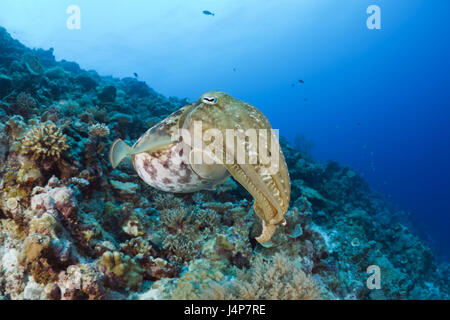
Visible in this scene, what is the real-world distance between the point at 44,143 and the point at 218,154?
131 inches

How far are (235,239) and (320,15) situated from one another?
109805mm

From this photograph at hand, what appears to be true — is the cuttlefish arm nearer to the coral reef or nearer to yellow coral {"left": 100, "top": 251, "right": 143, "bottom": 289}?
the coral reef

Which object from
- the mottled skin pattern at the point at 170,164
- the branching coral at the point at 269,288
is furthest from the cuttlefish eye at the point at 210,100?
the branching coral at the point at 269,288

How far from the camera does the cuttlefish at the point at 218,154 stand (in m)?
2.15

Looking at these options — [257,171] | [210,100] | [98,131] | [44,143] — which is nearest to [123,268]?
[257,171]

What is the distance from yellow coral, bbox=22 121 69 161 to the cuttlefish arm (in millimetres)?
2972

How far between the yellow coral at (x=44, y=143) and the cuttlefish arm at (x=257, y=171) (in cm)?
297

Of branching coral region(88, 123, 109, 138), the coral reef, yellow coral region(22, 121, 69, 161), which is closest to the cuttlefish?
the coral reef

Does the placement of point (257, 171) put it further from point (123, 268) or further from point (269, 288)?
point (123, 268)

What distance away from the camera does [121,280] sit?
2930 millimetres

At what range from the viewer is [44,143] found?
12.8 ft
